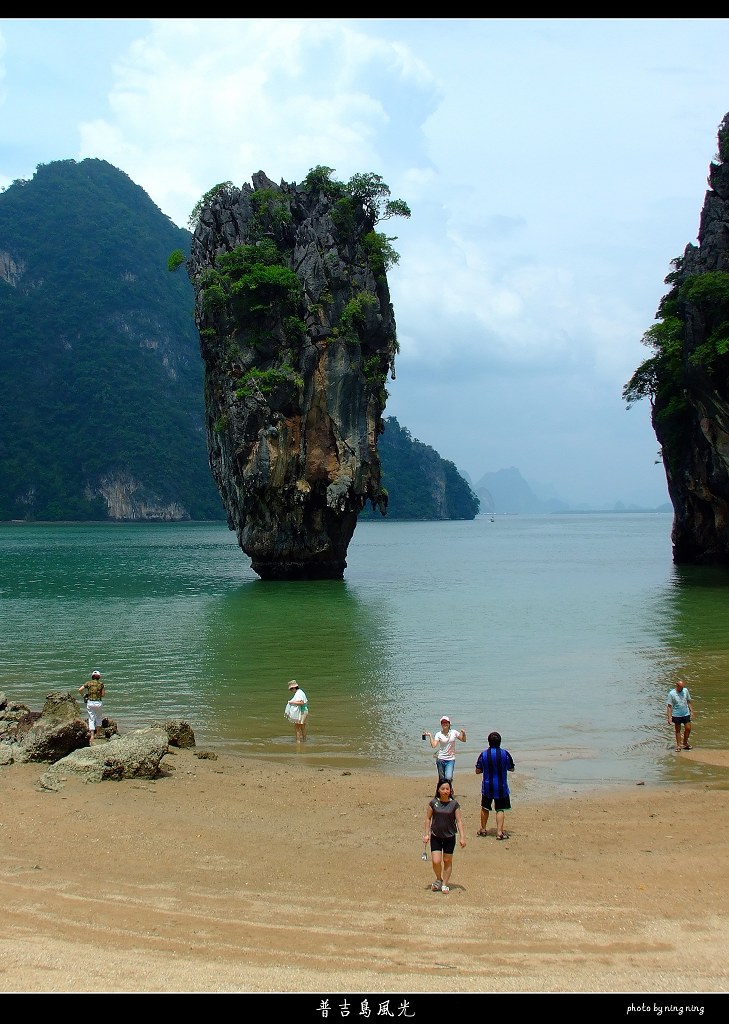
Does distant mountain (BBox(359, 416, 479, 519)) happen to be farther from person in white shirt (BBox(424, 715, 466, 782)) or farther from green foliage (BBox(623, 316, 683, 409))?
person in white shirt (BBox(424, 715, 466, 782))

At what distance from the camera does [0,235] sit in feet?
562

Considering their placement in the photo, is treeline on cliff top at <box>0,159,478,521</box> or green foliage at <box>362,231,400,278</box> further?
treeline on cliff top at <box>0,159,478,521</box>

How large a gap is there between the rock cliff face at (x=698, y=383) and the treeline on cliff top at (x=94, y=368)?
109539 millimetres

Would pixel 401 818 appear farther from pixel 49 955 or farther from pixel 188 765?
pixel 49 955

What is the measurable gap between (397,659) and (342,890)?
1478cm

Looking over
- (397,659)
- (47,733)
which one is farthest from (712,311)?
(47,733)

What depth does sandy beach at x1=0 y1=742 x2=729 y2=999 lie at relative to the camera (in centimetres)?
612

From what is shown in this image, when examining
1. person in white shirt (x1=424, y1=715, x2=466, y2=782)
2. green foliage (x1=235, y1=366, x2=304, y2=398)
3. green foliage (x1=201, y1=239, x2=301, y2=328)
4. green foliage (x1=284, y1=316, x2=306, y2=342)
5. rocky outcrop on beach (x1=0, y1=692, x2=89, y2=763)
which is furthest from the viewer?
green foliage (x1=284, y1=316, x2=306, y2=342)

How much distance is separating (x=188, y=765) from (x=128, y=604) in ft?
74.4

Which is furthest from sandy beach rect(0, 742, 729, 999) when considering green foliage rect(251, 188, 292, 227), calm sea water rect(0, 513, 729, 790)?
green foliage rect(251, 188, 292, 227)

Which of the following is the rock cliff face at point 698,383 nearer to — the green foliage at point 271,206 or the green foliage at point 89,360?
the green foliage at point 271,206

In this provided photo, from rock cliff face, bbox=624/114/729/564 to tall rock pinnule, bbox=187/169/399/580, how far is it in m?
16.0
